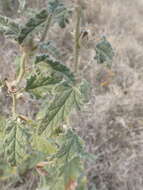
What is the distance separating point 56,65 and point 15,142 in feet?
0.69

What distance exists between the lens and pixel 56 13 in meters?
0.76

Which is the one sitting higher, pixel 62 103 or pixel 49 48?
pixel 49 48

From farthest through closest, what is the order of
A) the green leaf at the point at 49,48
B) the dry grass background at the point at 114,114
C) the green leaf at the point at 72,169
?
the dry grass background at the point at 114,114
the green leaf at the point at 72,169
the green leaf at the point at 49,48

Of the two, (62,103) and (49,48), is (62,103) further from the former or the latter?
(49,48)

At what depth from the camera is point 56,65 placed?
0.73m

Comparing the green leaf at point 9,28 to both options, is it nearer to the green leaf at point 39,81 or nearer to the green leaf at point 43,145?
the green leaf at point 39,81

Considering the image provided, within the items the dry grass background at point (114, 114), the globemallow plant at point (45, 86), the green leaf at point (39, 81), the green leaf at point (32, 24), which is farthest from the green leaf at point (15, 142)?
the dry grass background at point (114, 114)

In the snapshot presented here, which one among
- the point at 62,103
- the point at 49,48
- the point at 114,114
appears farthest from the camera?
the point at 114,114

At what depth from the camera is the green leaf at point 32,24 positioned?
0.72m

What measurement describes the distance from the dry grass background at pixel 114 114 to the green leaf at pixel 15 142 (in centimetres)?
113

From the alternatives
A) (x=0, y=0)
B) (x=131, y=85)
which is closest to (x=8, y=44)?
(x=0, y=0)

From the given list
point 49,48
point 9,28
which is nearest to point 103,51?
point 49,48

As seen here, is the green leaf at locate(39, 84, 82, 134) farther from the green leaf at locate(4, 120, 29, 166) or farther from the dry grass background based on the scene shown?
the dry grass background

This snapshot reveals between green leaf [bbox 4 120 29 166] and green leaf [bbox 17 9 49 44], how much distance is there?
21cm
